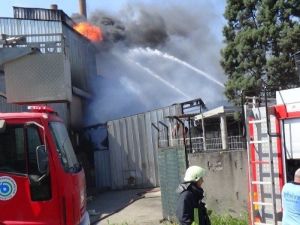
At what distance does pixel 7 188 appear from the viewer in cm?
681

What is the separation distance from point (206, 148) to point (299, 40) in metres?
8.47

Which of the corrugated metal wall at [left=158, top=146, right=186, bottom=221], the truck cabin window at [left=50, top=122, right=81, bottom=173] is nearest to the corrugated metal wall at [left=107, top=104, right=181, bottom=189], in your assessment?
the corrugated metal wall at [left=158, top=146, right=186, bottom=221]

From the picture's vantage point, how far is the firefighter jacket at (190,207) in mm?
5668

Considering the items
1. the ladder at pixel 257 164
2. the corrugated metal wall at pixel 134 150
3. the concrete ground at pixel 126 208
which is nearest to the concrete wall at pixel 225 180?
the concrete ground at pixel 126 208

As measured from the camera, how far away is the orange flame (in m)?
32.4

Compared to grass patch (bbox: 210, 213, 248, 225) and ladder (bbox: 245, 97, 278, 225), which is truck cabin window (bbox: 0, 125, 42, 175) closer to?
ladder (bbox: 245, 97, 278, 225)

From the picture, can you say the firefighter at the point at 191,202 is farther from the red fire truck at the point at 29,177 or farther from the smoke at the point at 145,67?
the smoke at the point at 145,67

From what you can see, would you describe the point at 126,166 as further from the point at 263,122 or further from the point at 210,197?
the point at 263,122

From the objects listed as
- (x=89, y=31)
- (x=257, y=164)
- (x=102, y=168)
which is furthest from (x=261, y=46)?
(x=89, y=31)

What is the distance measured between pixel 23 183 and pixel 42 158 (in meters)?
0.42

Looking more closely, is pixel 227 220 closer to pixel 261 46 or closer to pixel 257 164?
pixel 257 164

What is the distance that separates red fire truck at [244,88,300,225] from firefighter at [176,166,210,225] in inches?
56.5

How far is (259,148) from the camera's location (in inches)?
285

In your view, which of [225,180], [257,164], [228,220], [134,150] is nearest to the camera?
[257,164]
